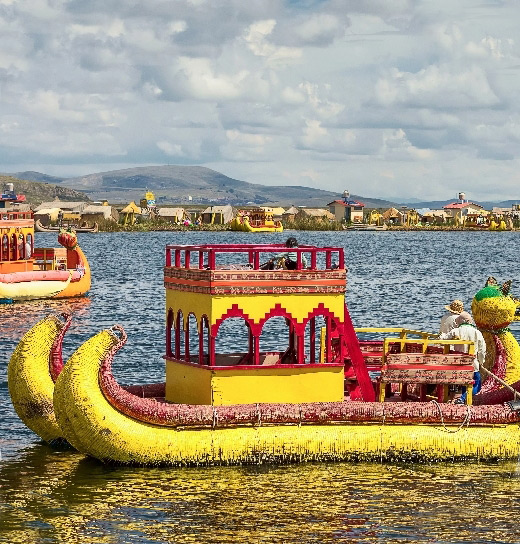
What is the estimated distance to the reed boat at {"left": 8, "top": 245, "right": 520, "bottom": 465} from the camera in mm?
18578

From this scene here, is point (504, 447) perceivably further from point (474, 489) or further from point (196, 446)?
point (196, 446)

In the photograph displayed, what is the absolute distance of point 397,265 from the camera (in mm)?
94062

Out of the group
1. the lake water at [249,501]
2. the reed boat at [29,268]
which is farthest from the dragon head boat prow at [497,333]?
the reed boat at [29,268]

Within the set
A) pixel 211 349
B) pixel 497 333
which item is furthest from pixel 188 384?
pixel 497 333

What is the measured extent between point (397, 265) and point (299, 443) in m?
75.9

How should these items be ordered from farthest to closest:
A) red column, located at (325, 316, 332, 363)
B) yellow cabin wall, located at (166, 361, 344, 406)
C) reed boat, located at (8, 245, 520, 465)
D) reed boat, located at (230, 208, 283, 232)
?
reed boat, located at (230, 208, 283, 232) → red column, located at (325, 316, 332, 363) → yellow cabin wall, located at (166, 361, 344, 406) → reed boat, located at (8, 245, 520, 465)

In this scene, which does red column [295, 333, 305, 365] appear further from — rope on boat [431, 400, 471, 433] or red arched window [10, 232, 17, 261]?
red arched window [10, 232, 17, 261]

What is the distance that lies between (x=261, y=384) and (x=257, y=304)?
135cm

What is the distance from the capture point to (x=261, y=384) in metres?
19.7

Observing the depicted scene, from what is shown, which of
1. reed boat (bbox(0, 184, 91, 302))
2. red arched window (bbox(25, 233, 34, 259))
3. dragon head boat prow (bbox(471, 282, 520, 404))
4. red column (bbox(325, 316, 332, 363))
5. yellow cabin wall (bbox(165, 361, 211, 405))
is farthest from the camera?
red arched window (bbox(25, 233, 34, 259))

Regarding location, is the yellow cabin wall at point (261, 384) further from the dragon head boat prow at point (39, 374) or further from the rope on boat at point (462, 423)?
the dragon head boat prow at point (39, 374)

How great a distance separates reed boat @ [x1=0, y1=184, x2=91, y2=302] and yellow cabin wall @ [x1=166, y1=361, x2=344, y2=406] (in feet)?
A: 107

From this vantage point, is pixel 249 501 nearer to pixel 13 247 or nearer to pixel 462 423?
pixel 462 423

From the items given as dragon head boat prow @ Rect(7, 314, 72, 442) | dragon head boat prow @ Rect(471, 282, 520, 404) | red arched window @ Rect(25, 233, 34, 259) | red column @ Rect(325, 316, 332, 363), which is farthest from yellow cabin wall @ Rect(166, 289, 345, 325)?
red arched window @ Rect(25, 233, 34, 259)
